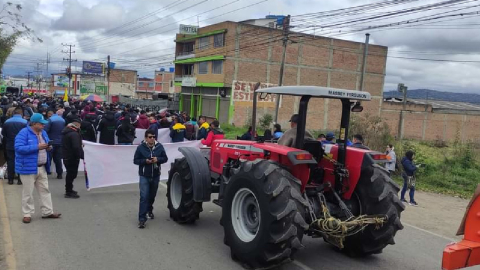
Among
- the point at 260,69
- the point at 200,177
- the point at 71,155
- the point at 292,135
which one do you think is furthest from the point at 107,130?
the point at 260,69

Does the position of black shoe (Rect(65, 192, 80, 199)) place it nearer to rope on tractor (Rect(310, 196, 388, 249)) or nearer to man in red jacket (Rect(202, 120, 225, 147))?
man in red jacket (Rect(202, 120, 225, 147))

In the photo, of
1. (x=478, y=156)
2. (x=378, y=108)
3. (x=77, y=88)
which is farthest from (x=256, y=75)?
(x=77, y=88)

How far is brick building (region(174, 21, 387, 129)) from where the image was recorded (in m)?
44.0

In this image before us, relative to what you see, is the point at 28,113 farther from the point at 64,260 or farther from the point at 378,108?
the point at 378,108

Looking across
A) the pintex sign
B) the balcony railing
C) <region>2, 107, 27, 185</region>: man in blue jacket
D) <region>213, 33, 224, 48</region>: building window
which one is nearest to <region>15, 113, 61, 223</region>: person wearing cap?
<region>2, 107, 27, 185</region>: man in blue jacket

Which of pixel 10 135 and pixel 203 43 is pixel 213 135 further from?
pixel 203 43

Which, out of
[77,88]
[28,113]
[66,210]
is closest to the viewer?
[66,210]

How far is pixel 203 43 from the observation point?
49156 mm

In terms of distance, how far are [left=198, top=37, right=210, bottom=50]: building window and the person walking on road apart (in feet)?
137

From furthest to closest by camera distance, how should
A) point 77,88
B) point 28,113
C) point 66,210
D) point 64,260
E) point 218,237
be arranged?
point 77,88 → point 28,113 → point 66,210 → point 218,237 → point 64,260

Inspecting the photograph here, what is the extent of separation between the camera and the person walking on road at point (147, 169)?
716 cm

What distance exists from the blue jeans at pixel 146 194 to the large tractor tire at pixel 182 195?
436mm

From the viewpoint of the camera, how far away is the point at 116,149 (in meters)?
10.1

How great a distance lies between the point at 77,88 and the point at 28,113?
100 m
